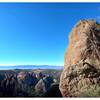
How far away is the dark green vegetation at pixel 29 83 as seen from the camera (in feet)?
31.0

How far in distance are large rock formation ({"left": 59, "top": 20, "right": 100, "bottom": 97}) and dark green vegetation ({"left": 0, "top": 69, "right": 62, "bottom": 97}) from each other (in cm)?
36

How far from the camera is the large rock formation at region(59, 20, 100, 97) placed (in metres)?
8.88

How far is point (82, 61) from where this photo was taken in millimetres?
9172

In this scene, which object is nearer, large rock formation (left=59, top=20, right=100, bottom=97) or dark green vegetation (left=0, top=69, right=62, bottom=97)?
large rock formation (left=59, top=20, right=100, bottom=97)

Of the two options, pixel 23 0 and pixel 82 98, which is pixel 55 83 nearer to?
pixel 82 98

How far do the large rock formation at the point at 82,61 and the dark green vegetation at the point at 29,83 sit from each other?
36cm

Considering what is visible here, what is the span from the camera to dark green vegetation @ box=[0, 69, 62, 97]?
9.45 metres

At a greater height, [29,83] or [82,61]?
[82,61]

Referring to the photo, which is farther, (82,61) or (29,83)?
(29,83)

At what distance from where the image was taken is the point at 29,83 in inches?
377

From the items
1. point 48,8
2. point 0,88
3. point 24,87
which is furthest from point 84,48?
→ point 0,88

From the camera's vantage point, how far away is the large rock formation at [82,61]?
8.88 metres

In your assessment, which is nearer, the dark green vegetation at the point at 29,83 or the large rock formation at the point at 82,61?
the large rock formation at the point at 82,61

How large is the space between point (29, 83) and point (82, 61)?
76.9 inches
